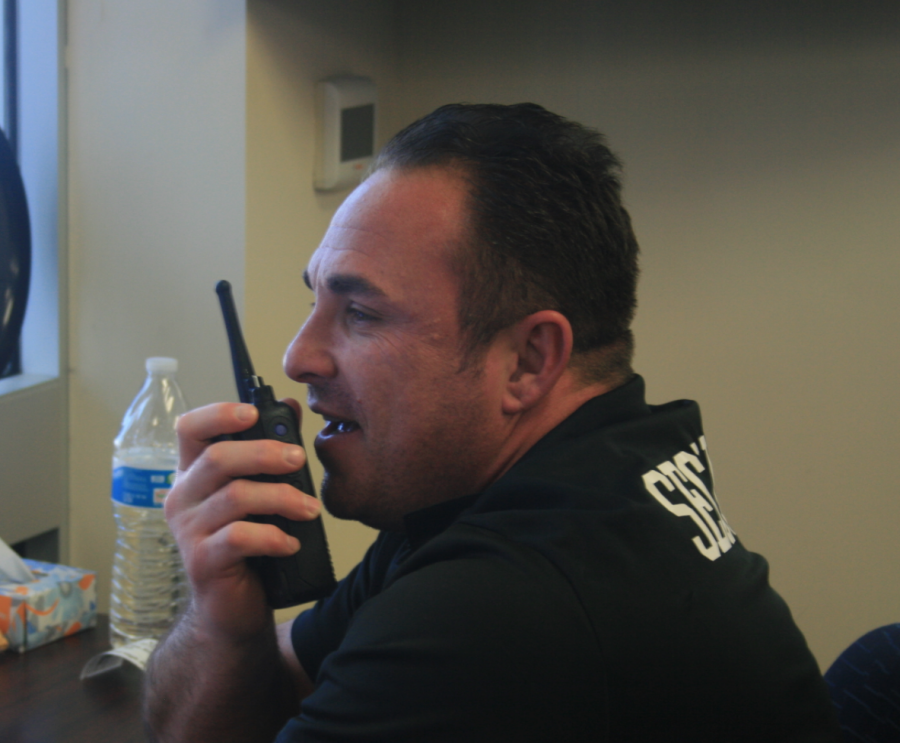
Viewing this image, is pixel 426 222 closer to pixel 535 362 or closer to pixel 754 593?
pixel 535 362

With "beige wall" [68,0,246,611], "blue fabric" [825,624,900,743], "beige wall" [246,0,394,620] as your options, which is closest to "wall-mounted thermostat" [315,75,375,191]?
Result: "beige wall" [246,0,394,620]

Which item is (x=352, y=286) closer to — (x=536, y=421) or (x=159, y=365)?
(x=536, y=421)

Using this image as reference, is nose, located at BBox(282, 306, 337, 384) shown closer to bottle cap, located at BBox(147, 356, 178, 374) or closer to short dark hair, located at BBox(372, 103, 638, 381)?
short dark hair, located at BBox(372, 103, 638, 381)

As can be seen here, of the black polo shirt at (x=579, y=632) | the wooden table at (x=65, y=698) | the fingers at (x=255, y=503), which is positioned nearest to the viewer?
the black polo shirt at (x=579, y=632)

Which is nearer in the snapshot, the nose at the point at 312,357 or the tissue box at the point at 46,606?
the nose at the point at 312,357

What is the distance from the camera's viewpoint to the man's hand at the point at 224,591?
0.84 meters

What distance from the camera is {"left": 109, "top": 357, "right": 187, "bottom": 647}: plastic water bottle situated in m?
1.29

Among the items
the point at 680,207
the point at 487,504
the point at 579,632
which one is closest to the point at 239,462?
the point at 487,504

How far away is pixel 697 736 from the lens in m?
0.66

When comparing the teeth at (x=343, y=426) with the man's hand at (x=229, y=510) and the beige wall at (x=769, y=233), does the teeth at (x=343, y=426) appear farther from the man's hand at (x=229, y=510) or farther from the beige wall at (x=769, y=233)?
the beige wall at (x=769, y=233)

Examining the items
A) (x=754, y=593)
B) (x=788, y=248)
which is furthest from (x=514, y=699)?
(x=788, y=248)

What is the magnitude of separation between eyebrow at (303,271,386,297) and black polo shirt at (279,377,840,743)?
0.74 feet

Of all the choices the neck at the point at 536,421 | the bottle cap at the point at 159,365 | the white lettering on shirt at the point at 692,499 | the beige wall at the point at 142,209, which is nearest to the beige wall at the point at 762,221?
the beige wall at the point at 142,209

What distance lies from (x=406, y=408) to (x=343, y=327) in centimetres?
11
